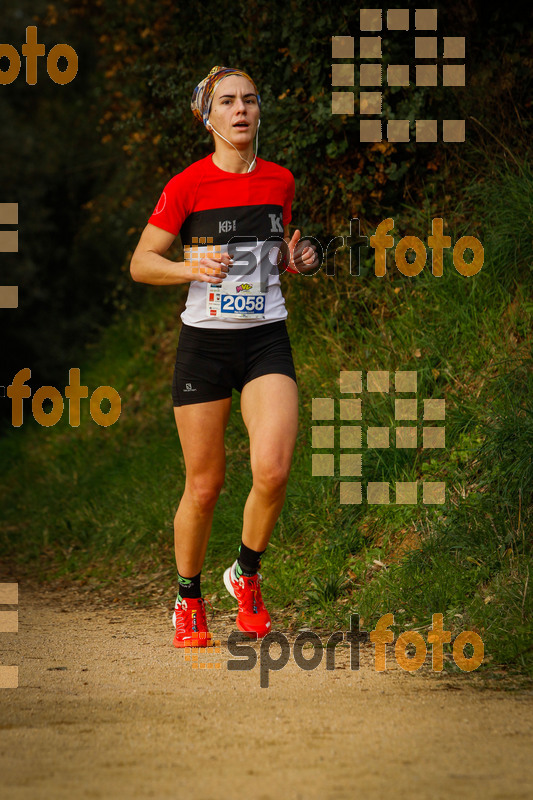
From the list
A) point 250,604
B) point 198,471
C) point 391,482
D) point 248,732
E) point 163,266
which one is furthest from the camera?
point 391,482

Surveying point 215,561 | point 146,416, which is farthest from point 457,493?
point 146,416

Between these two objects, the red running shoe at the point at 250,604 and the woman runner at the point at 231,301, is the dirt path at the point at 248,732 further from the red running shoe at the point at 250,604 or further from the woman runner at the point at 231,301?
the woman runner at the point at 231,301

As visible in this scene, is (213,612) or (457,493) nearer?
(457,493)

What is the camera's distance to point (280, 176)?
4.80m

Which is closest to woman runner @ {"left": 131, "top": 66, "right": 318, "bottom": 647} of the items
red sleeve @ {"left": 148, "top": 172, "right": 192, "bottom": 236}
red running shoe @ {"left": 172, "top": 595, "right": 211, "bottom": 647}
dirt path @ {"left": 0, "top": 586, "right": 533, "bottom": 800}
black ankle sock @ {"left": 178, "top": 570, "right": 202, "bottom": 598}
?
red sleeve @ {"left": 148, "top": 172, "right": 192, "bottom": 236}

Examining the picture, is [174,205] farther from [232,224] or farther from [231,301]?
[231,301]

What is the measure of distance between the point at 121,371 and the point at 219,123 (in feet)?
20.7

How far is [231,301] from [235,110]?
88cm

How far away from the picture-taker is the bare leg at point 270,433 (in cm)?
450

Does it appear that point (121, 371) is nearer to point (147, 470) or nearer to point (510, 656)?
point (147, 470)

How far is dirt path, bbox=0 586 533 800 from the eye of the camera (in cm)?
304

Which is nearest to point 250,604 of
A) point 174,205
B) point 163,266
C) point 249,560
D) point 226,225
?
point 249,560

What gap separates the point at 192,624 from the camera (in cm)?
494

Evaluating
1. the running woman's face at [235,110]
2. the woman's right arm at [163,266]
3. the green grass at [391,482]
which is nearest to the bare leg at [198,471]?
the woman's right arm at [163,266]
